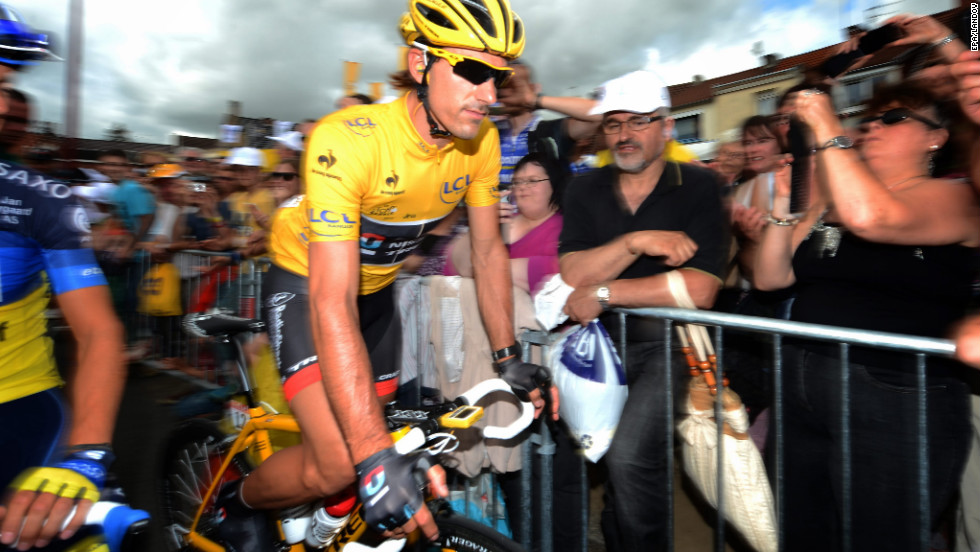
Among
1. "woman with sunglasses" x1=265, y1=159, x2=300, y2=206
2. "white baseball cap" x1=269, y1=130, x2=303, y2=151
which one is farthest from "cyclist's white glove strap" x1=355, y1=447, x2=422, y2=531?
"white baseball cap" x1=269, y1=130, x2=303, y2=151

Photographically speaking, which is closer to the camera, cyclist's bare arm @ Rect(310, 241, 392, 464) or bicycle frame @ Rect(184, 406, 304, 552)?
cyclist's bare arm @ Rect(310, 241, 392, 464)

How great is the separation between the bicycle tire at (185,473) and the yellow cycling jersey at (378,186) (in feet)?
3.79

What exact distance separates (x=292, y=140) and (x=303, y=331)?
4086 mm

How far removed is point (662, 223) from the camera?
2.88 m

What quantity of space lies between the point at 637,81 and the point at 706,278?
1.04 metres

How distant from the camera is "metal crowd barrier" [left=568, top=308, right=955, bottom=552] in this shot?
1.91 m

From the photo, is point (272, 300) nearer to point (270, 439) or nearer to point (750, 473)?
point (270, 439)

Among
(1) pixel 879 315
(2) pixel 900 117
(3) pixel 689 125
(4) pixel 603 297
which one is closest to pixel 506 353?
(4) pixel 603 297

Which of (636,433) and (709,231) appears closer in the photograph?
(636,433)

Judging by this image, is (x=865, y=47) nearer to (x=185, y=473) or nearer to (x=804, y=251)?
(x=804, y=251)

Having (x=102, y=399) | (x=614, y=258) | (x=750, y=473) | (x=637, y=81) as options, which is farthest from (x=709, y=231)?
(x=102, y=399)

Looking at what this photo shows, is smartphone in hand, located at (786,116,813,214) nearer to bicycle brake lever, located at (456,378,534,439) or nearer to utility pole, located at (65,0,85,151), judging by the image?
bicycle brake lever, located at (456,378,534,439)

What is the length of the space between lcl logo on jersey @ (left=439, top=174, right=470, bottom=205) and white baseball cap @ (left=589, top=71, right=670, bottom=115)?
97cm

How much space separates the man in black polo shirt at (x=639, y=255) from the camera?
8.79 ft
